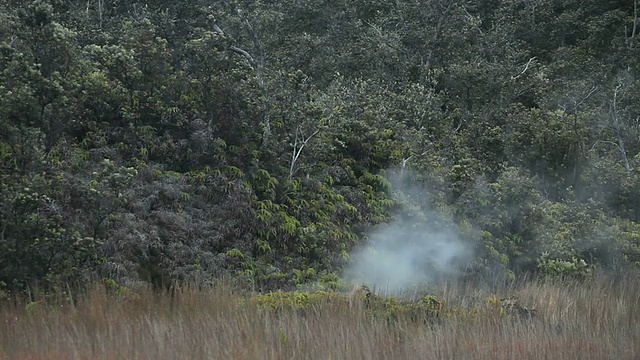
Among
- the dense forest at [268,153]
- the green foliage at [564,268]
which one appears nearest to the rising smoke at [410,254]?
the dense forest at [268,153]

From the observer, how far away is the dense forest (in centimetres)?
1088

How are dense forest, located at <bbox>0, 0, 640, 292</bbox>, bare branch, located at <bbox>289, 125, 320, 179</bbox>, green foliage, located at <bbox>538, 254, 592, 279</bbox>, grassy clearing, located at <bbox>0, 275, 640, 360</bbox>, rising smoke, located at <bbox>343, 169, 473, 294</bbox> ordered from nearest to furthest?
1. grassy clearing, located at <bbox>0, 275, 640, 360</bbox>
2. dense forest, located at <bbox>0, 0, 640, 292</bbox>
3. rising smoke, located at <bbox>343, 169, 473, 294</bbox>
4. green foliage, located at <bbox>538, 254, 592, 279</bbox>
5. bare branch, located at <bbox>289, 125, 320, 179</bbox>

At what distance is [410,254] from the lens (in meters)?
14.0

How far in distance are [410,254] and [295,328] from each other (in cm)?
646

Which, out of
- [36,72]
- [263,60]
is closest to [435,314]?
[36,72]

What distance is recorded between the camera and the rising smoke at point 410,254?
13.3 meters

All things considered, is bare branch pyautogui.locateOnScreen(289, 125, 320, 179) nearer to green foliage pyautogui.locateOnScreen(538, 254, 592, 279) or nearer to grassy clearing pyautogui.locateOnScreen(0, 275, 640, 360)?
green foliage pyautogui.locateOnScreen(538, 254, 592, 279)

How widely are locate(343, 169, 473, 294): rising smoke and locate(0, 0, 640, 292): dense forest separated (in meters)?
0.13

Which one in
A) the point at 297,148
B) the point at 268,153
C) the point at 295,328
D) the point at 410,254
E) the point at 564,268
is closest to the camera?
the point at 295,328

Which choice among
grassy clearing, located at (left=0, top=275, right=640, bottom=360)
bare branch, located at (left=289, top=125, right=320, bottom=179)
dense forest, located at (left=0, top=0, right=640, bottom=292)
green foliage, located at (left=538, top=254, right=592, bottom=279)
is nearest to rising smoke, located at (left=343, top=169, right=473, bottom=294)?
dense forest, located at (left=0, top=0, right=640, bottom=292)

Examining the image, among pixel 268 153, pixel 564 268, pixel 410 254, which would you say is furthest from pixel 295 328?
pixel 564 268

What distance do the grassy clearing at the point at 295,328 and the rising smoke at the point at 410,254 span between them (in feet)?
11.6

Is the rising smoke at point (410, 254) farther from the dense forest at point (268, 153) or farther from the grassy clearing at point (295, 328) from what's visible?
the grassy clearing at point (295, 328)

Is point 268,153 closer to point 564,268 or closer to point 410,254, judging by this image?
point 410,254
